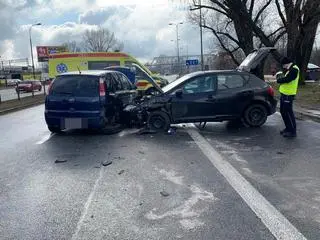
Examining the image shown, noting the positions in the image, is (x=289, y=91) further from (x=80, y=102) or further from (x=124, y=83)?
(x=124, y=83)

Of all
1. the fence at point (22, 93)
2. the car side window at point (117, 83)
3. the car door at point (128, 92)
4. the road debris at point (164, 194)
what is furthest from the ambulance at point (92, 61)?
the road debris at point (164, 194)

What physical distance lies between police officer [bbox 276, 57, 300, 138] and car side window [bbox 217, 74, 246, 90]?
170 cm

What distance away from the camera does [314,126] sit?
40.3 feet

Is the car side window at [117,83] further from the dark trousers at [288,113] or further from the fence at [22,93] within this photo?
the fence at [22,93]

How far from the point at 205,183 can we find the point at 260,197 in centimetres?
98

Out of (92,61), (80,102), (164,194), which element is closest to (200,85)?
(80,102)

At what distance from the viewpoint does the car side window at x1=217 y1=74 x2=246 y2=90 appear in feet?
39.8

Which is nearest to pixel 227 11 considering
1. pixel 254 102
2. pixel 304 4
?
pixel 304 4

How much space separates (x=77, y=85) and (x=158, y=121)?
7.35ft

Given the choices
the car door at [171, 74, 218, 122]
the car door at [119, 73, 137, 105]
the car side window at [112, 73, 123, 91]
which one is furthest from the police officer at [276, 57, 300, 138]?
the car door at [119, 73, 137, 105]

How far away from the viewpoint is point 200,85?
475 inches

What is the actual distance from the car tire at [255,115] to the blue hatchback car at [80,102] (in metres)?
3.56

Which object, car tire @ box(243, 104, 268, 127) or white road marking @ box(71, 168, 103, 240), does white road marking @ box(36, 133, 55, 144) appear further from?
car tire @ box(243, 104, 268, 127)

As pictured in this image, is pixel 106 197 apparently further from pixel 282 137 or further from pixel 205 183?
pixel 282 137
